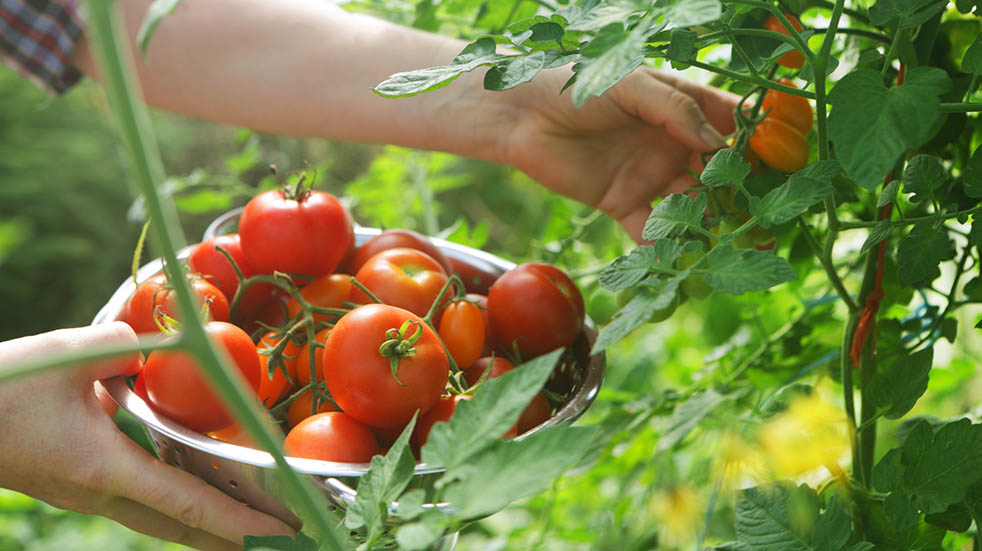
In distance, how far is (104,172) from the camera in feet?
9.41

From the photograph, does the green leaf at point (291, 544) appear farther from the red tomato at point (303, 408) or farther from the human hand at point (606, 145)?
the human hand at point (606, 145)

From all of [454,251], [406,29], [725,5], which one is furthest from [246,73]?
[725,5]

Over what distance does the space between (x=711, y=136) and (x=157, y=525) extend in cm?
46

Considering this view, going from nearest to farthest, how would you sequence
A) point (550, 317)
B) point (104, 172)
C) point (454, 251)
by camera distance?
point (550, 317)
point (454, 251)
point (104, 172)

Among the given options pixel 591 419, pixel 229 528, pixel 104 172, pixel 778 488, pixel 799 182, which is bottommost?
pixel 104 172

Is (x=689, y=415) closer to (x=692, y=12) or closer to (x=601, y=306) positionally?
(x=601, y=306)

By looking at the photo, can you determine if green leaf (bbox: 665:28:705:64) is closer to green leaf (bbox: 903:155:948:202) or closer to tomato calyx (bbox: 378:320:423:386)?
green leaf (bbox: 903:155:948:202)

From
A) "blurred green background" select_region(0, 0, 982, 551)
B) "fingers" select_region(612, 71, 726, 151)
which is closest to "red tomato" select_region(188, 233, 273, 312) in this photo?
"blurred green background" select_region(0, 0, 982, 551)

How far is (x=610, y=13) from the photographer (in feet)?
0.90

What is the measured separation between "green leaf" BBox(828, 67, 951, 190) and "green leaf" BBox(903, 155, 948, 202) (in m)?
A: 0.10

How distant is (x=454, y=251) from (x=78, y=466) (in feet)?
1.18

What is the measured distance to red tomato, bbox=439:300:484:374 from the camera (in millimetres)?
573

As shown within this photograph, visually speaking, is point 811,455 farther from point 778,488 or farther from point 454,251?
point 454,251

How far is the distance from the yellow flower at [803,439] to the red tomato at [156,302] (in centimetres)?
37
